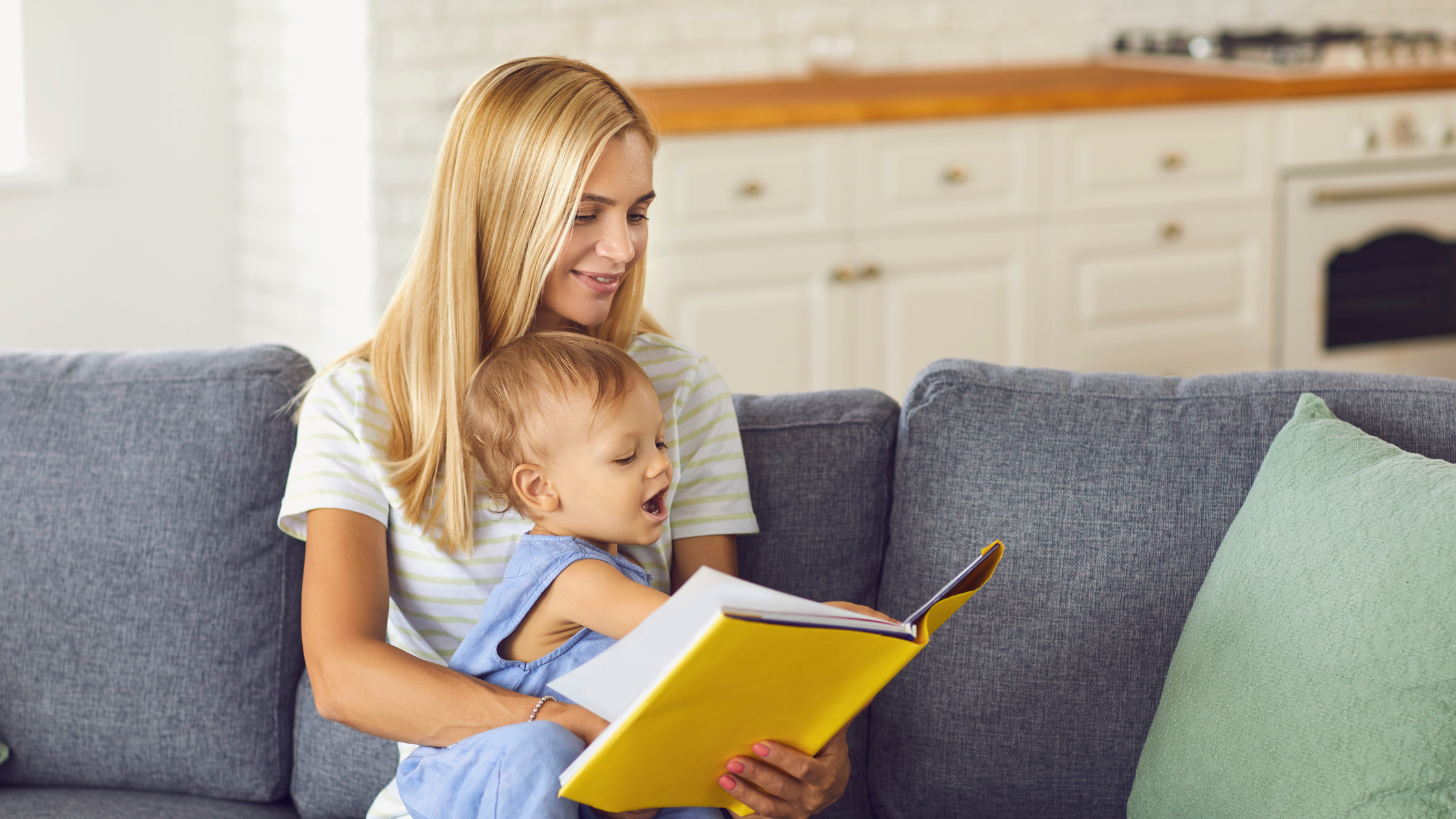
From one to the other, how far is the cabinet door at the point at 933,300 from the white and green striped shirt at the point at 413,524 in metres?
1.86

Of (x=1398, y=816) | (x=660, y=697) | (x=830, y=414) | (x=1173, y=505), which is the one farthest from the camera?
(x=830, y=414)

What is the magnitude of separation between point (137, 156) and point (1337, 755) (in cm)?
315

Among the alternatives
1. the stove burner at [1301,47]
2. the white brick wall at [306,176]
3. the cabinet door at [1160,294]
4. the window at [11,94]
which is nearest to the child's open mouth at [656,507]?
Answer: the white brick wall at [306,176]

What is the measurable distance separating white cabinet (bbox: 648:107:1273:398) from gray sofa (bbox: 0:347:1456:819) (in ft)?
5.10

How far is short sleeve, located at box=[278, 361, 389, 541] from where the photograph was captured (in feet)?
4.12

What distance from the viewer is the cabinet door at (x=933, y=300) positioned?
10.5 feet

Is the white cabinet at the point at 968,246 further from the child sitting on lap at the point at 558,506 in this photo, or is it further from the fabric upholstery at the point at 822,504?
the child sitting on lap at the point at 558,506

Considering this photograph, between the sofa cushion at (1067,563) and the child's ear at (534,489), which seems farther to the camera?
the sofa cushion at (1067,563)

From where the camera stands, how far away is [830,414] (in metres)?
1.53

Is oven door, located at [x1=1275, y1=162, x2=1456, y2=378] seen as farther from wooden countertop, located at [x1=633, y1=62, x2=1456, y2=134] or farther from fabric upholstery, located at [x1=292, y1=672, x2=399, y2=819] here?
fabric upholstery, located at [x1=292, y1=672, x2=399, y2=819]

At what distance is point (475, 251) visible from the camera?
1286 mm

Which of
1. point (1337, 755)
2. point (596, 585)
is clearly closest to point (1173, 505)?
point (1337, 755)

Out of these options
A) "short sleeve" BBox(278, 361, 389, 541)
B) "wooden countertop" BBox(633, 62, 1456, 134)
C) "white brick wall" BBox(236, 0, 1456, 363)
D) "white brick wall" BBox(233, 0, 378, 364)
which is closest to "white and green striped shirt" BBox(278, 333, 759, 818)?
"short sleeve" BBox(278, 361, 389, 541)

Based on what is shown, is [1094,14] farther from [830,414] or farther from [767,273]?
[830,414]
